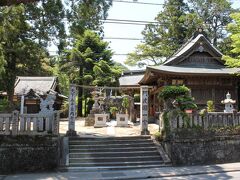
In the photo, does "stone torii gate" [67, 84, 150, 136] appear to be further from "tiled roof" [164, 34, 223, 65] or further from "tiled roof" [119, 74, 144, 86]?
"tiled roof" [119, 74, 144, 86]

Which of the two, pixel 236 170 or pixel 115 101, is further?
pixel 115 101

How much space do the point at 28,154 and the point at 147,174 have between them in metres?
4.92

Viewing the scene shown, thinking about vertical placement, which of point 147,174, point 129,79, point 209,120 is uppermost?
point 129,79

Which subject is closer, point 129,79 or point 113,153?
A: point 113,153

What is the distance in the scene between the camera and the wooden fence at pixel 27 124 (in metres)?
11.9

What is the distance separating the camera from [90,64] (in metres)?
35.3

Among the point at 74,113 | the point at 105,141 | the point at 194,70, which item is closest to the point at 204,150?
the point at 105,141

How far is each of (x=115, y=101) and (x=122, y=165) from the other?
10.2 m

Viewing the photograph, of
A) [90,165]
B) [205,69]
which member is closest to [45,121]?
[90,165]

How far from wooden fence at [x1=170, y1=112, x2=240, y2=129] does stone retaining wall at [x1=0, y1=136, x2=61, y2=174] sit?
18.0 ft

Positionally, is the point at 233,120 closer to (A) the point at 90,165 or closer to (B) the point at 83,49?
(A) the point at 90,165

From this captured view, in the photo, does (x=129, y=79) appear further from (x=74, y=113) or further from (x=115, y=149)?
(x=115, y=149)

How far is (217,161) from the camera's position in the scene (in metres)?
13.2

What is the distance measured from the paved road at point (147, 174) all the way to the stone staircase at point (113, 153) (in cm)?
62
